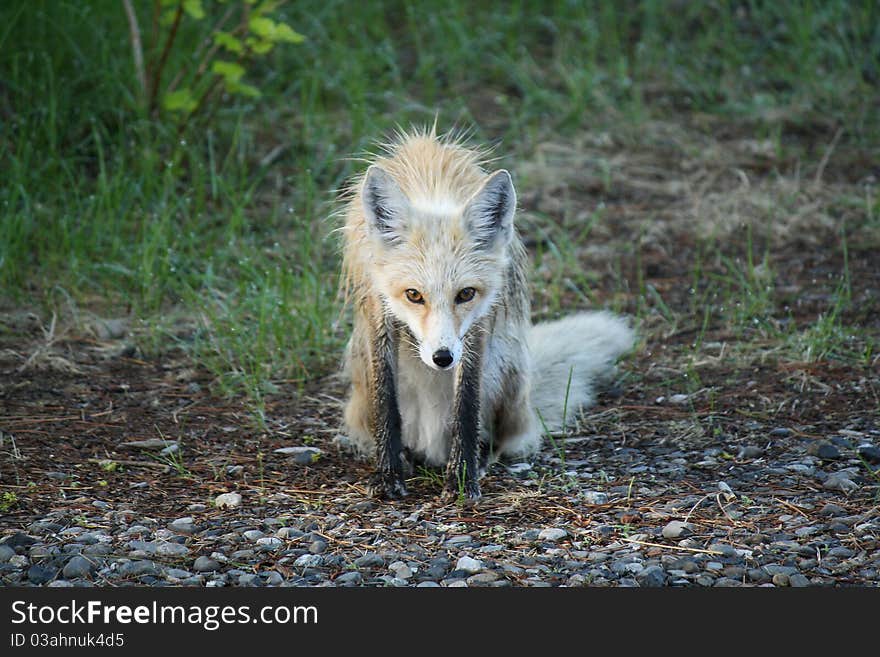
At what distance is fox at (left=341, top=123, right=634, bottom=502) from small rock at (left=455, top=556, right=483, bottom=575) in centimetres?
61

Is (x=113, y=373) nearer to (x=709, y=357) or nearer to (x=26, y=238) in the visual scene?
(x=26, y=238)

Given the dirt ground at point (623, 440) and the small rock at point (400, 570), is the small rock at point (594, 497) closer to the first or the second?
the dirt ground at point (623, 440)

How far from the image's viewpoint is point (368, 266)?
448cm

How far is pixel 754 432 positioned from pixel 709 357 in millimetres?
886

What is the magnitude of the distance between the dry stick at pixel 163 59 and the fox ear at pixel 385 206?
3.24 m

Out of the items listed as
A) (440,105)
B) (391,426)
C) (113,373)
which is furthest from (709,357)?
(440,105)

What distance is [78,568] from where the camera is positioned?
144 inches

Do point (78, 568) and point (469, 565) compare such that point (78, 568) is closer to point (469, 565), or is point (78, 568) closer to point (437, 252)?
point (469, 565)

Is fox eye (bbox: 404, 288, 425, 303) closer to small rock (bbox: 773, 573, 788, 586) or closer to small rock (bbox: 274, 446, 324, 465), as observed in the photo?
small rock (bbox: 274, 446, 324, 465)

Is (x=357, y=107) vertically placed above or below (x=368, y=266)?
above

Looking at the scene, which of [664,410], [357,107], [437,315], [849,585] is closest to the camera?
[849,585]

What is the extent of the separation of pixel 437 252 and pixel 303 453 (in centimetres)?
123

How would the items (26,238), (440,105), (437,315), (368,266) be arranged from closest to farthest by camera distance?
1. (437,315)
2. (368,266)
3. (26,238)
4. (440,105)

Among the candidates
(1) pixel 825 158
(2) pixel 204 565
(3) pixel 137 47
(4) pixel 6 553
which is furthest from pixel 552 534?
(1) pixel 825 158
